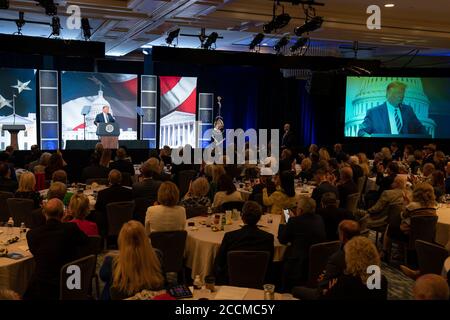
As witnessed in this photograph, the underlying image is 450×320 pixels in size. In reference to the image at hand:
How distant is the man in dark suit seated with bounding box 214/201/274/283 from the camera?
16.0 feet

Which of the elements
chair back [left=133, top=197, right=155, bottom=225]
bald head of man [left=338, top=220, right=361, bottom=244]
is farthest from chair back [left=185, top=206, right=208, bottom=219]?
bald head of man [left=338, top=220, right=361, bottom=244]

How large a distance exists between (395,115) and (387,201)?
380 inches

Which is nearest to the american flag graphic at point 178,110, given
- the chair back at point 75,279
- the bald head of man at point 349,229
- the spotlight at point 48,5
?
the spotlight at point 48,5

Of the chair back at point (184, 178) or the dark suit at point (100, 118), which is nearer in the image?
the chair back at point (184, 178)

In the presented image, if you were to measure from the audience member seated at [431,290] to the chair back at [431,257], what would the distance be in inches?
79.9

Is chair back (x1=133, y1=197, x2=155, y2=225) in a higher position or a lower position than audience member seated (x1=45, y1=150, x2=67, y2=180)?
lower

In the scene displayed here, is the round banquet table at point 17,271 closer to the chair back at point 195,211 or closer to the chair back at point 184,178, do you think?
the chair back at point 195,211

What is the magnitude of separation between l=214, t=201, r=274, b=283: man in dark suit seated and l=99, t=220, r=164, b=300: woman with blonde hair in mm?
1201

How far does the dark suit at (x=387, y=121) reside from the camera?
54.0 ft

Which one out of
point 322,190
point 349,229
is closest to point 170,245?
point 349,229

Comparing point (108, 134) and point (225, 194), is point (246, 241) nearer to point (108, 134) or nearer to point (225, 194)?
point (225, 194)

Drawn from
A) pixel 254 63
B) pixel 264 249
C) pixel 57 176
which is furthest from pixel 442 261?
pixel 254 63

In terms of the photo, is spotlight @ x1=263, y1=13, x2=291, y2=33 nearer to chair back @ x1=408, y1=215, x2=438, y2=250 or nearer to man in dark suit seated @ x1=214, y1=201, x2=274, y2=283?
chair back @ x1=408, y1=215, x2=438, y2=250

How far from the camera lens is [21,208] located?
6.64 m
